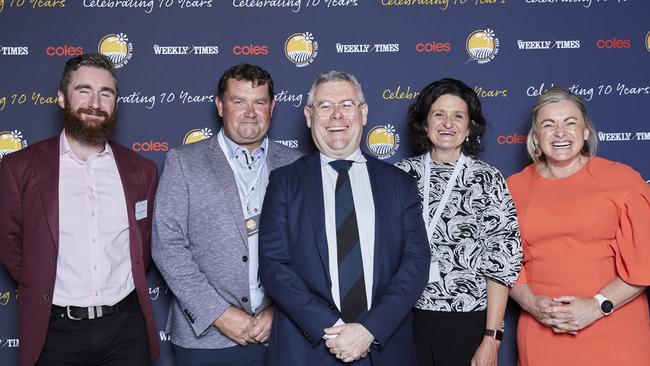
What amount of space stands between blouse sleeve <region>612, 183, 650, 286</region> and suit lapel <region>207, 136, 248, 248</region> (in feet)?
4.91

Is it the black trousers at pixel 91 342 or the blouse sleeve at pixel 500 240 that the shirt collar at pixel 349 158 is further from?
the black trousers at pixel 91 342

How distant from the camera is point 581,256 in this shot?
7.71 feet

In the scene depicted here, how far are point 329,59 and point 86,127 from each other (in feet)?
4.45

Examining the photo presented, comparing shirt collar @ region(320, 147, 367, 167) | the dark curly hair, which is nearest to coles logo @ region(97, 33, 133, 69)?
shirt collar @ region(320, 147, 367, 167)

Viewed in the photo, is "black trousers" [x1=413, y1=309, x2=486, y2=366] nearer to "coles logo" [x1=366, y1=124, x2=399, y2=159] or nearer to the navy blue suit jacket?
the navy blue suit jacket

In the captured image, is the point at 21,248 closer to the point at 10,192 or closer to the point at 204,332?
the point at 10,192

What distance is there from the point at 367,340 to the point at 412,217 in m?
0.49

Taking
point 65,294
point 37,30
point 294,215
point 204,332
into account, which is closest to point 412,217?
point 294,215

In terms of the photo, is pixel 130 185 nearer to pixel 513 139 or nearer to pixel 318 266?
pixel 318 266

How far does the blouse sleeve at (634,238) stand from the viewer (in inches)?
90.5

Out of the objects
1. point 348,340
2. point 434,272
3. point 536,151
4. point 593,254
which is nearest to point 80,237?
point 348,340

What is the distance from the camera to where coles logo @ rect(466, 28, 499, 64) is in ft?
10.6

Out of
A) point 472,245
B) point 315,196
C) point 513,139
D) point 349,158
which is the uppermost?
point 513,139

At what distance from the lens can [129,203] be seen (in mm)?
2455
